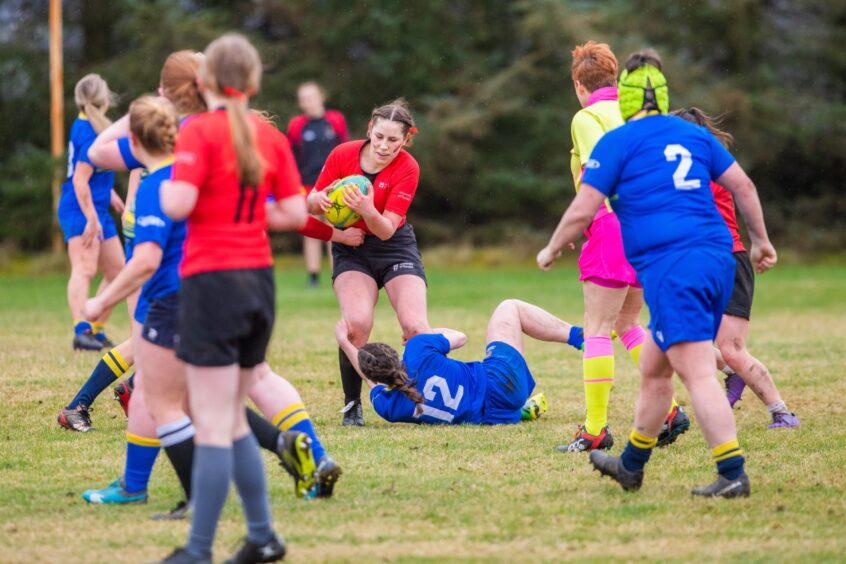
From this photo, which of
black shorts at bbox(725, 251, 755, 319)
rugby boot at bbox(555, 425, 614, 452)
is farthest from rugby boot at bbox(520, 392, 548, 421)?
black shorts at bbox(725, 251, 755, 319)

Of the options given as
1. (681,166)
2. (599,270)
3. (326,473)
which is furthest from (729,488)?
(326,473)

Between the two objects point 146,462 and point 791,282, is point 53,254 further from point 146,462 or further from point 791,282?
point 146,462

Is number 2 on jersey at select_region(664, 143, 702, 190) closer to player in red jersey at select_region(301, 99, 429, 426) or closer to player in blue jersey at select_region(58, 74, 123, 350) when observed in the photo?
player in red jersey at select_region(301, 99, 429, 426)

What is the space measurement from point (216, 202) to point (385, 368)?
2.57m

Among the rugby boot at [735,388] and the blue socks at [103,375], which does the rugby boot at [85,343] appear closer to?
the blue socks at [103,375]

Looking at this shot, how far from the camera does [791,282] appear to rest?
53.5 ft

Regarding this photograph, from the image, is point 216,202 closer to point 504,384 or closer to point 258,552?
point 258,552

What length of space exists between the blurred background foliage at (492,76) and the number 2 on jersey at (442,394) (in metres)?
13.9

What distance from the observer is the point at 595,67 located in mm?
5969

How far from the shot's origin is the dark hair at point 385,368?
6191 mm

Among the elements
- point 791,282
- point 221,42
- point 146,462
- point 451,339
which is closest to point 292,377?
point 451,339

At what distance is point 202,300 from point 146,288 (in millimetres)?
749

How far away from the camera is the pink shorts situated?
231 inches

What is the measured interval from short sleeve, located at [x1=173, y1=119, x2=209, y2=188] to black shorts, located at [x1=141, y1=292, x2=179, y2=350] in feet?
2.31
